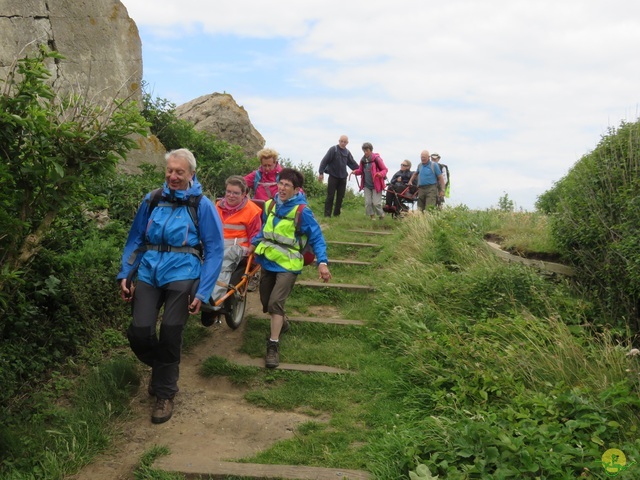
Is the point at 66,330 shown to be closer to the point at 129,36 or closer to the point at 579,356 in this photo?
the point at 579,356

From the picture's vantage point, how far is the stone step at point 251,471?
3.99 m

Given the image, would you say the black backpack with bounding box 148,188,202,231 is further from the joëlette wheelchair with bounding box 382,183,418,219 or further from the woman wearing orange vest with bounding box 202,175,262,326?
the joëlette wheelchair with bounding box 382,183,418,219

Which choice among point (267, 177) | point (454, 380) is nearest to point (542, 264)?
point (454, 380)

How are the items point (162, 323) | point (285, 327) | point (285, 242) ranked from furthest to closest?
point (285, 327) < point (285, 242) < point (162, 323)

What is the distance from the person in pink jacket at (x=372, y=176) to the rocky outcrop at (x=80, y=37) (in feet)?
17.8

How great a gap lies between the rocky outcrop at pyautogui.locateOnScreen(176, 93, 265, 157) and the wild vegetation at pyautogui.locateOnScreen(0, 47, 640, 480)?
33.5ft

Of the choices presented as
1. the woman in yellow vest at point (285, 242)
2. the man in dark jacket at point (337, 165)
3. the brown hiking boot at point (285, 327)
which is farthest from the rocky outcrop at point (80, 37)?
the brown hiking boot at point (285, 327)

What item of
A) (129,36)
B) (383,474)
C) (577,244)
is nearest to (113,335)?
(383,474)

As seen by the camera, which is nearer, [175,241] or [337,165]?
[175,241]

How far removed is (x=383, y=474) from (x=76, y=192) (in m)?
2.88

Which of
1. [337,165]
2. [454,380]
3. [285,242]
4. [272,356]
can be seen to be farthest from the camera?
[337,165]

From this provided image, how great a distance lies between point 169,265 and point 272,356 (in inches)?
67.7

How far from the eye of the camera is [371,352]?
6.38 metres

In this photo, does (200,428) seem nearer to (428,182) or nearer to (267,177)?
(267,177)
